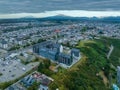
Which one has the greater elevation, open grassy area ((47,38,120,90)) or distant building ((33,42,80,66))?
distant building ((33,42,80,66))

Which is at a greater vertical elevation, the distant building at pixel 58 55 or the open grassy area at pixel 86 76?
the distant building at pixel 58 55

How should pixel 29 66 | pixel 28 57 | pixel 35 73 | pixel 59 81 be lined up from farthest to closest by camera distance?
pixel 28 57, pixel 29 66, pixel 35 73, pixel 59 81

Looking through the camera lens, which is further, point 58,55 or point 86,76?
point 58,55

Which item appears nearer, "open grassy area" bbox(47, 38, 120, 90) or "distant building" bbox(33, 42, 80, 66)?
"open grassy area" bbox(47, 38, 120, 90)

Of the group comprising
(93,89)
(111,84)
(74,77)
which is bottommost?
(111,84)

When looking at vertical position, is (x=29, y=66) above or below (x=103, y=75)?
above

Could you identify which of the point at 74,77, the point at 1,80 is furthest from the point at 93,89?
the point at 1,80

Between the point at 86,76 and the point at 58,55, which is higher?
the point at 58,55

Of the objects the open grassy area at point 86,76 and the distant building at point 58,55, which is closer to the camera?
the open grassy area at point 86,76

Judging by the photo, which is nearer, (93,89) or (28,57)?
(93,89)

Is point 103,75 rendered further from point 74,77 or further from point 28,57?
point 28,57

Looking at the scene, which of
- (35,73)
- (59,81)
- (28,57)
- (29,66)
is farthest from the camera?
(28,57)
